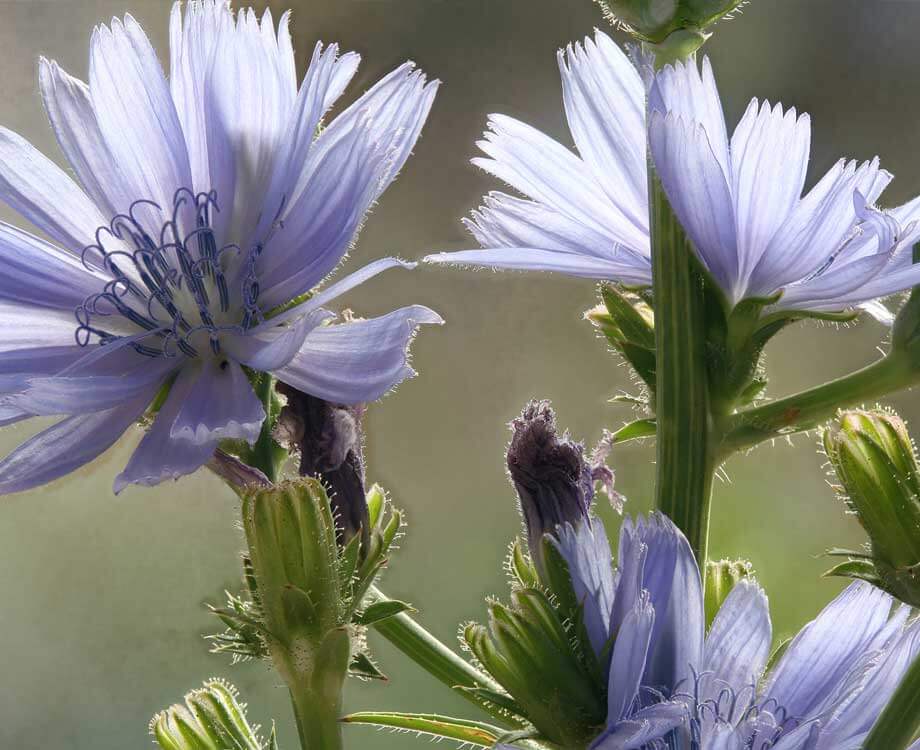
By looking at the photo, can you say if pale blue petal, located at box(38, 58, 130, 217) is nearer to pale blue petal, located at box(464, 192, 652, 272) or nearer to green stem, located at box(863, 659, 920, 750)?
pale blue petal, located at box(464, 192, 652, 272)

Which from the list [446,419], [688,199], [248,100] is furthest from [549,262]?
[446,419]

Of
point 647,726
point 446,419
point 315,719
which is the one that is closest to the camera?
point 647,726

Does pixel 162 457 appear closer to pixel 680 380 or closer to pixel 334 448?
pixel 334 448

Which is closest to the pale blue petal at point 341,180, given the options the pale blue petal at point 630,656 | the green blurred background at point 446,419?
the pale blue petal at point 630,656

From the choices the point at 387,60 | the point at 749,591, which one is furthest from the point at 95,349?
the point at 387,60

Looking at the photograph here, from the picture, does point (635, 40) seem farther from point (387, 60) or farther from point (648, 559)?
point (387, 60)

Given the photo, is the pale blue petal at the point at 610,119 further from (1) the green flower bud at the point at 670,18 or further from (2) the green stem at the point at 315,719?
(2) the green stem at the point at 315,719
